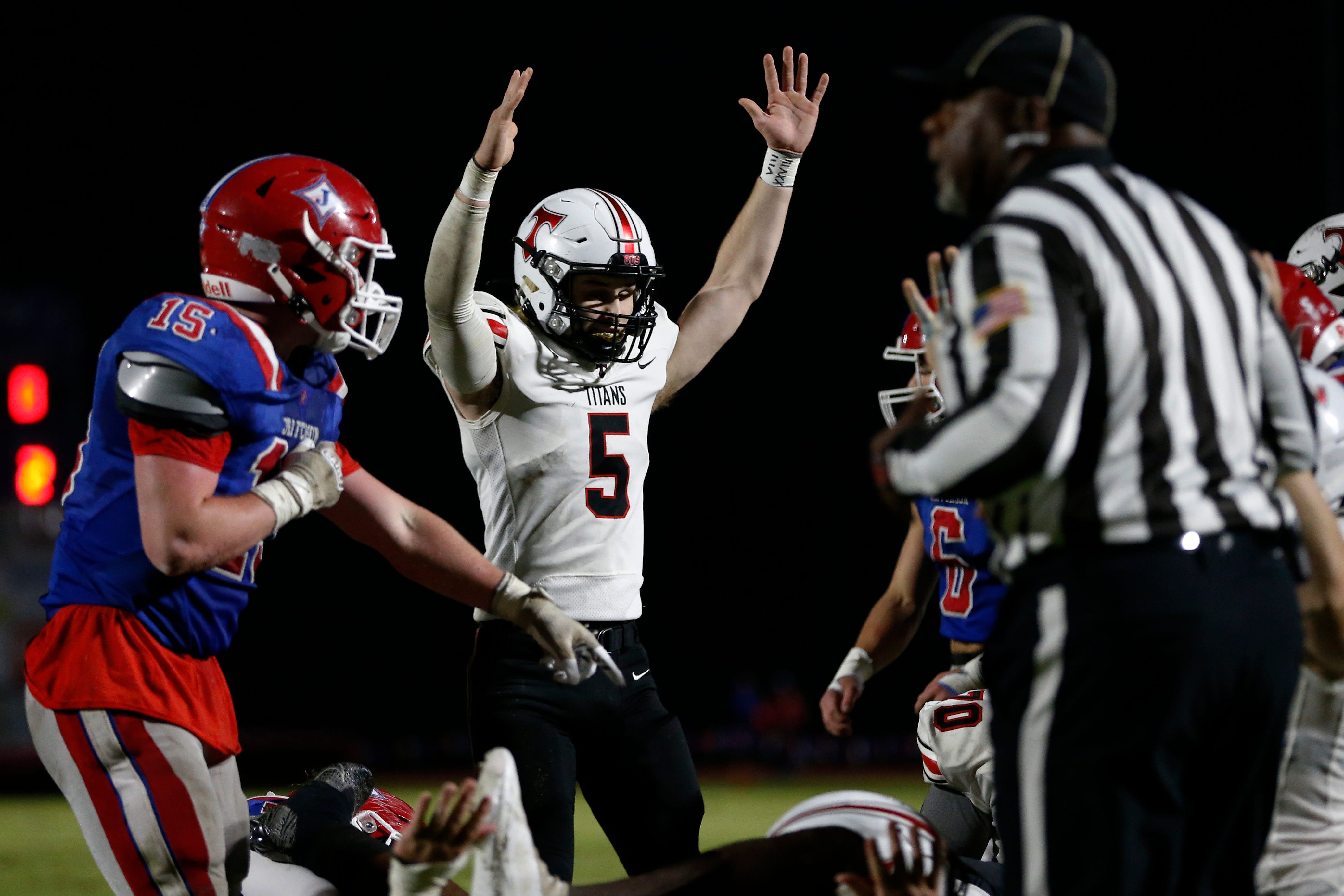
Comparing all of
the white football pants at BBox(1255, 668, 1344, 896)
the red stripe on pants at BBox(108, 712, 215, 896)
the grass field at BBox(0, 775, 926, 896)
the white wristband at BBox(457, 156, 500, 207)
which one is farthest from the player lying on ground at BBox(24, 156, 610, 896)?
the grass field at BBox(0, 775, 926, 896)

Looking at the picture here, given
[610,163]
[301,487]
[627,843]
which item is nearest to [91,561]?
[301,487]

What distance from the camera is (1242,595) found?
72.0 inches

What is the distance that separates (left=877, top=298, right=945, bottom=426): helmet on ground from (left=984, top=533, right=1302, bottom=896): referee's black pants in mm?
975

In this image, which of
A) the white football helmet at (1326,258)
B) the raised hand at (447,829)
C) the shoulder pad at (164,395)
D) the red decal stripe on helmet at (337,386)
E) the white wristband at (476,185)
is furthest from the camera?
the white football helmet at (1326,258)

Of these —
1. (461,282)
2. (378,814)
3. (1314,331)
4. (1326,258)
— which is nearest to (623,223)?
(461,282)

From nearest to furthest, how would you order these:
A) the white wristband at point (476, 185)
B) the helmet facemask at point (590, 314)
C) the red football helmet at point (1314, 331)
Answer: the red football helmet at point (1314, 331)
the white wristband at point (476, 185)
the helmet facemask at point (590, 314)

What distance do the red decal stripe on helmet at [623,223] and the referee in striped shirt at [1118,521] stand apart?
5.18 ft

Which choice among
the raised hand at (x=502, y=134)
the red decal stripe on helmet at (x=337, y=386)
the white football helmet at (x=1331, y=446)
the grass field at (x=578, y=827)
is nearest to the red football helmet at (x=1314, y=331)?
the white football helmet at (x=1331, y=446)

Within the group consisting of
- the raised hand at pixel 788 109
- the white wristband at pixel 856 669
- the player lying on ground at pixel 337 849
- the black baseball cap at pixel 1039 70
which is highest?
the raised hand at pixel 788 109

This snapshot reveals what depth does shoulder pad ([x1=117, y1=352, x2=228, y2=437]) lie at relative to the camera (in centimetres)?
227

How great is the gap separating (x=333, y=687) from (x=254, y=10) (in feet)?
21.9

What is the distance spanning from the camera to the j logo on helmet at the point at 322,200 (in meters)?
2.62

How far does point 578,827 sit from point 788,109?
4.79m

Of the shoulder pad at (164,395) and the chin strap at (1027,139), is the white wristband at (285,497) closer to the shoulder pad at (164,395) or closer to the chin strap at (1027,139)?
the shoulder pad at (164,395)
